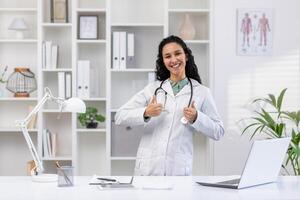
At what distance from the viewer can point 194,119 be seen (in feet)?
10.6

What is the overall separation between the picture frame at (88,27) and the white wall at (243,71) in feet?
3.51

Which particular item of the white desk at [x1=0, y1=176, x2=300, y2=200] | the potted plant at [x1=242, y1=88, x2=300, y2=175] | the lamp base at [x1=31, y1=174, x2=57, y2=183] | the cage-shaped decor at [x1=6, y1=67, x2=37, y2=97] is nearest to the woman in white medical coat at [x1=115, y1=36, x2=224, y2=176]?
the white desk at [x1=0, y1=176, x2=300, y2=200]

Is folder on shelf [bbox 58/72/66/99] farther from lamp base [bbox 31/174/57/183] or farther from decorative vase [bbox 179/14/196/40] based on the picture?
lamp base [bbox 31/174/57/183]

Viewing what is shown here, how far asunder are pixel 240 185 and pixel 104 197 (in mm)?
664

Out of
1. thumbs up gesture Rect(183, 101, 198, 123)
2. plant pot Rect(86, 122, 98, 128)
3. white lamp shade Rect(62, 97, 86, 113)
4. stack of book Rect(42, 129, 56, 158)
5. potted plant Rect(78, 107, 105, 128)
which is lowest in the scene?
stack of book Rect(42, 129, 56, 158)

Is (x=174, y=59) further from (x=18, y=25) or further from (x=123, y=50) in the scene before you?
(x=18, y=25)

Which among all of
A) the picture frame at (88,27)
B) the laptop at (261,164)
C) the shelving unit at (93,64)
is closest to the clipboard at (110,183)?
the laptop at (261,164)

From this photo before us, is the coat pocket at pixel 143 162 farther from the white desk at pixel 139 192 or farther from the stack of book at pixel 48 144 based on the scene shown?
the stack of book at pixel 48 144

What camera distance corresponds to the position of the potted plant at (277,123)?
444cm

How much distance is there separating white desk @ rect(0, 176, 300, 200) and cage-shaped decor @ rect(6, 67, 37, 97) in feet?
7.22

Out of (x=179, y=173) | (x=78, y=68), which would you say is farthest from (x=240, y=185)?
(x=78, y=68)

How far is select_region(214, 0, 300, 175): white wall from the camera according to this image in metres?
4.78

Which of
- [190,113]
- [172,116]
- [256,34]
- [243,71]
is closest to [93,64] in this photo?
[243,71]

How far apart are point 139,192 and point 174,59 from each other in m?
1.16
